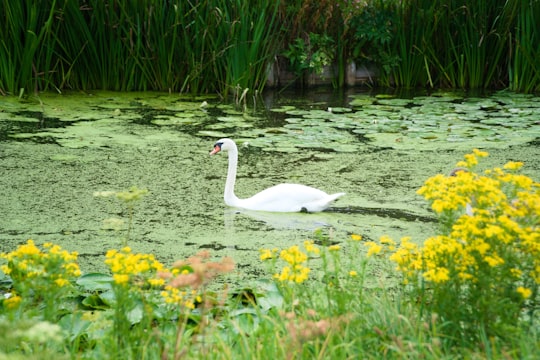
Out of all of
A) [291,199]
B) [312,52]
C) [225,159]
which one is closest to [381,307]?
[291,199]

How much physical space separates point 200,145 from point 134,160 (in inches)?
20.6

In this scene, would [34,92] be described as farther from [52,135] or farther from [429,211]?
[429,211]

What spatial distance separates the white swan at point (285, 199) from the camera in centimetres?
445

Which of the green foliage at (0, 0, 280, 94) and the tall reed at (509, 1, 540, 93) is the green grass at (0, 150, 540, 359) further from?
the tall reed at (509, 1, 540, 93)

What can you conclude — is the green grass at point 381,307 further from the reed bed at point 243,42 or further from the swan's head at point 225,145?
the reed bed at point 243,42

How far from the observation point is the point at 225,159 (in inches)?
218

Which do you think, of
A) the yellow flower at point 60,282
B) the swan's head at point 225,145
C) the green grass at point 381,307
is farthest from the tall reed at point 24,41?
the yellow flower at point 60,282

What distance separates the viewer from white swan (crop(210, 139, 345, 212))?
445 centimetres

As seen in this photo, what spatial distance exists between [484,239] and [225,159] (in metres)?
3.32

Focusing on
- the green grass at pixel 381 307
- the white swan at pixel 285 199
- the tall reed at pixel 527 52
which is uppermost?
the tall reed at pixel 527 52

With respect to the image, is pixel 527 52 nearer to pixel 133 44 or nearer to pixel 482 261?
pixel 133 44

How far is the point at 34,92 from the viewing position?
7.05 metres

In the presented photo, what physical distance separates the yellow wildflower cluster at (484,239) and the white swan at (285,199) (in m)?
1.89

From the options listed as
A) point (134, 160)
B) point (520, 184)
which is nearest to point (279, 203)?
point (134, 160)
